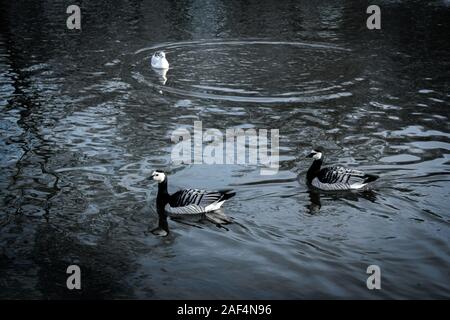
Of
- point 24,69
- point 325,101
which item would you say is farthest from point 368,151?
point 24,69

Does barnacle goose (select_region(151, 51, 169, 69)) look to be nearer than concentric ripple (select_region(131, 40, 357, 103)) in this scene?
No

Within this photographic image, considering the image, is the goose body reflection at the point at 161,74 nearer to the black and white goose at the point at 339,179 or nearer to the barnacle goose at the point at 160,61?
the barnacle goose at the point at 160,61

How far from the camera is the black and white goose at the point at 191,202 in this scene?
52.4 ft

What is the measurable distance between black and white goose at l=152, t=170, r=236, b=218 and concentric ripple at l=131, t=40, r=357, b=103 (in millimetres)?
10305

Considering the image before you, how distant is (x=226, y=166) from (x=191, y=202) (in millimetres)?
3682

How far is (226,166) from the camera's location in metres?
19.5

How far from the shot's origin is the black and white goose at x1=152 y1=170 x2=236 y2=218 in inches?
629

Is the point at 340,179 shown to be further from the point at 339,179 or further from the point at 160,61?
the point at 160,61

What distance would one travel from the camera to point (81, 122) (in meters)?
23.4

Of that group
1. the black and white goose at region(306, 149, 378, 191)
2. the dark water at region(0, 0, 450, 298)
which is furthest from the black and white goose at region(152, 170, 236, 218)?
the black and white goose at region(306, 149, 378, 191)

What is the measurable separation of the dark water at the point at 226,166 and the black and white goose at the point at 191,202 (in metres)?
0.36

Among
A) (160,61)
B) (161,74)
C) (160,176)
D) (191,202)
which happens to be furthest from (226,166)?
(160,61)

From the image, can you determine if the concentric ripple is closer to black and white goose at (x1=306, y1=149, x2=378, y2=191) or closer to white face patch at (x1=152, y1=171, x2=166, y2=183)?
black and white goose at (x1=306, y1=149, x2=378, y2=191)

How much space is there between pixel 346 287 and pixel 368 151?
8486 millimetres
